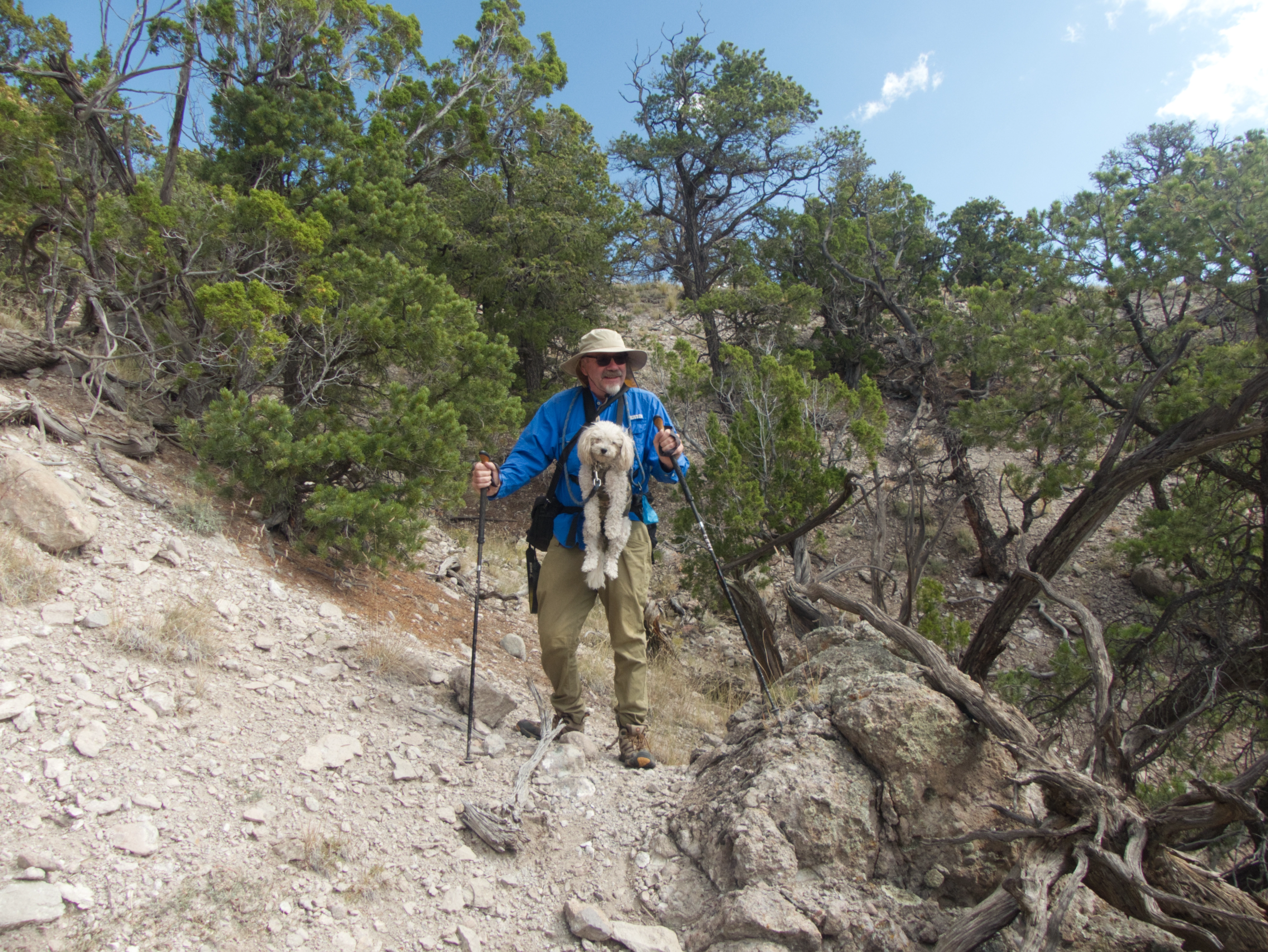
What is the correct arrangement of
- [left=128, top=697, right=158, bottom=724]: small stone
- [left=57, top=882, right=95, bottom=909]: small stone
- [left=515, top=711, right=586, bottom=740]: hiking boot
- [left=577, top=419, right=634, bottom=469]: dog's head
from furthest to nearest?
[left=515, top=711, right=586, bottom=740]: hiking boot → [left=577, top=419, right=634, bottom=469]: dog's head → [left=128, top=697, right=158, bottom=724]: small stone → [left=57, top=882, right=95, bottom=909]: small stone

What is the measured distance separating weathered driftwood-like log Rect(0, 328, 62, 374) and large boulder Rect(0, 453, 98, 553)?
2540mm

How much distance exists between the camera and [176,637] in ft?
12.5

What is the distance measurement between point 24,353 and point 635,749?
6906 millimetres

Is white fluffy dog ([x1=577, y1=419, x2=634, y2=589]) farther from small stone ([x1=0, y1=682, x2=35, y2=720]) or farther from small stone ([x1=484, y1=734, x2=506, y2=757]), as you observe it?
small stone ([x1=0, y1=682, x2=35, y2=720])

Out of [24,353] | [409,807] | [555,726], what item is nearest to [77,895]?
[409,807]

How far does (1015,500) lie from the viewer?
16.0m

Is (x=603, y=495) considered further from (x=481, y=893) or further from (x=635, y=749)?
(x=481, y=893)

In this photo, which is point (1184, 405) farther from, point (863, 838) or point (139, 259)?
point (139, 259)

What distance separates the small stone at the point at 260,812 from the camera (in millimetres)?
2662

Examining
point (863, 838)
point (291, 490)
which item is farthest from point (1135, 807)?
→ point (291, 490)

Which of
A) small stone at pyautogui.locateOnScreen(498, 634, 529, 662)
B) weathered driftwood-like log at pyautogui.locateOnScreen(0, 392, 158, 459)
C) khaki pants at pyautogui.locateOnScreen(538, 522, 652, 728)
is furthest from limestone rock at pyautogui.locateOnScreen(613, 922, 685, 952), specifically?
weathered driftwood-like log at pyautogui.locateOnScreen(0, 392, 158, 459)

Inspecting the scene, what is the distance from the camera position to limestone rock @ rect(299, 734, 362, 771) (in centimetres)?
314

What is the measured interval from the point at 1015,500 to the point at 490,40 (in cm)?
1460

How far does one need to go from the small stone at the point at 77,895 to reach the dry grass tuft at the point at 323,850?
24.5 inches
